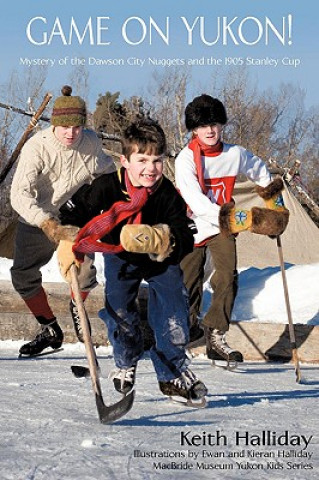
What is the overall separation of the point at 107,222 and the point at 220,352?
6.81ft

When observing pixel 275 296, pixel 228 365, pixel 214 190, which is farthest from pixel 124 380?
pixel 275 296

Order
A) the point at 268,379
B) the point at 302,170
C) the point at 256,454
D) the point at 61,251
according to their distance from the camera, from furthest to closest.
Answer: the point at 302,170 → the point at 268,379 → the point at 61,251 → the point at 256,454

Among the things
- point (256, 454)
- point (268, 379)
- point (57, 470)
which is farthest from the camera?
point (268, 379)

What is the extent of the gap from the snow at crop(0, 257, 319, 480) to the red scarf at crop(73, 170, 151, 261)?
2.27 ft

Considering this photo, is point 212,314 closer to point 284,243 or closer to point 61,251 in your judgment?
point 61,251

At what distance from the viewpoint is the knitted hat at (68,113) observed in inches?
227

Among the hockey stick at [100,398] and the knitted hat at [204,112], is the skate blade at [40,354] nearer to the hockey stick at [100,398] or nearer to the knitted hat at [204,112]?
the knitted hat at [204,112]

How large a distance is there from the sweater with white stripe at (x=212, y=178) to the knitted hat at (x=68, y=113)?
26.4 inches

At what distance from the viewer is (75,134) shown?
5.86 m

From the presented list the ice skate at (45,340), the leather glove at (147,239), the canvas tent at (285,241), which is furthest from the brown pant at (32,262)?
the canvas tent at (285,241)

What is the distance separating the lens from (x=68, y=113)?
5766 mm

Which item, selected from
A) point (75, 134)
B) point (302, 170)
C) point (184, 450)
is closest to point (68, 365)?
point (75, 134)

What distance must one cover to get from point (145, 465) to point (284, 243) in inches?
400

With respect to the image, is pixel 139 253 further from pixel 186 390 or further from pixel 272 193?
pixel 272 193
